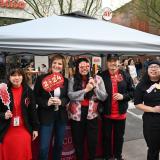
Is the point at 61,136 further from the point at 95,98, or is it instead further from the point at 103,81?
the point at 103,81

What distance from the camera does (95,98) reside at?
486 centimetres

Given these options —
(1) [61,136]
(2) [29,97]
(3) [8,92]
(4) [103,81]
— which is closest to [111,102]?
(4) [103,81]

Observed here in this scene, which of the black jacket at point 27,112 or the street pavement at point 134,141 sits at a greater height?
the black jacket at point 27,112

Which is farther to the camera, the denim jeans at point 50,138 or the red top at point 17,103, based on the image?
the denim jeans at point 50,138

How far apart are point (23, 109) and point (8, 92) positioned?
12.1 inches

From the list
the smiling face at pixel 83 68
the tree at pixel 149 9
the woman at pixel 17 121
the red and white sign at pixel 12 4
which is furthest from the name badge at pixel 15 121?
the tree at pixel 149 9

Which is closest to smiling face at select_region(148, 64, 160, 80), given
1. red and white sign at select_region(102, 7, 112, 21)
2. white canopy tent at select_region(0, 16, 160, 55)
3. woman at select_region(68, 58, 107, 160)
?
white canopy tent at select_region(0, 16, 160, 55)

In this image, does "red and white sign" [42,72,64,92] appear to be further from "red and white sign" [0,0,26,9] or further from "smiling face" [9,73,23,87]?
"red and white sign" [0,0,26,9]

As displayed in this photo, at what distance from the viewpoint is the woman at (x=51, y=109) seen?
4.47m

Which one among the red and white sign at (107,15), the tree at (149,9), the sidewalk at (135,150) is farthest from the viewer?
the tree at (149,9)

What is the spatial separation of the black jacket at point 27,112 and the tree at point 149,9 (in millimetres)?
17946

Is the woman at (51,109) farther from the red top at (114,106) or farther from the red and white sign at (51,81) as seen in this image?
the red top at (114,106)

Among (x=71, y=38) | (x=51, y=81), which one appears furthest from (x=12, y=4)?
(x=71, y=38)

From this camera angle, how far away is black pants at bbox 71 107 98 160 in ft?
15.8
